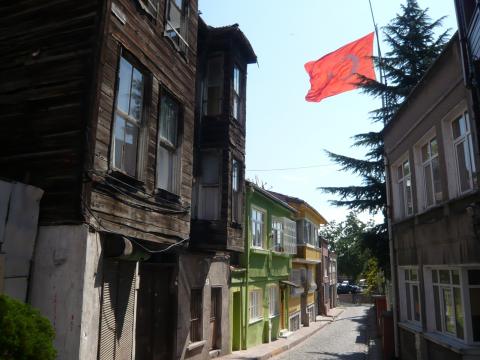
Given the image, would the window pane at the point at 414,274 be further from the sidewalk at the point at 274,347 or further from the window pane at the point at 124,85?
the window pane at the point at 124,85

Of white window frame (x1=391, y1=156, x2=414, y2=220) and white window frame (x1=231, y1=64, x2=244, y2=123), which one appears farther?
white window frame (x1=231, y1=64, x2=244, y2=123)

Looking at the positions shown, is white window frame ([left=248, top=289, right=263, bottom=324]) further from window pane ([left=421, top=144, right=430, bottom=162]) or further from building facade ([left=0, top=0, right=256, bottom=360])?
window pane ([left=421, top=144, right=430, bottom=162])

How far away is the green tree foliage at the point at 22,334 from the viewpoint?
13.1 ft

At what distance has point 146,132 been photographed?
27.6 feet

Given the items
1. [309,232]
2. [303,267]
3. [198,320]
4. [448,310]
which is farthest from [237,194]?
[309,232]

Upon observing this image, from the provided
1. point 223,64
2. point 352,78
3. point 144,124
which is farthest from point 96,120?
point 352,78

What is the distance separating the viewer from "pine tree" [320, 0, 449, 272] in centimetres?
1853

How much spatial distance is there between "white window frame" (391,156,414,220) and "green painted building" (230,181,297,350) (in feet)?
18.1

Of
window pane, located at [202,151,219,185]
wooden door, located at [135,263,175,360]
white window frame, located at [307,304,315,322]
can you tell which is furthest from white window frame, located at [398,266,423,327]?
white window frame, located at [307,304,315,322]

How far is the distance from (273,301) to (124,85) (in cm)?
1627

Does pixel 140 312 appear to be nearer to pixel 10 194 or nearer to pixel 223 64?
pixel 10 194

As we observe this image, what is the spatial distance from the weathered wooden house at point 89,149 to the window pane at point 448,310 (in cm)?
602

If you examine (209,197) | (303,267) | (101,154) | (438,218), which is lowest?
(303,267)

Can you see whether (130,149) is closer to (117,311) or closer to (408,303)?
(117,311)
